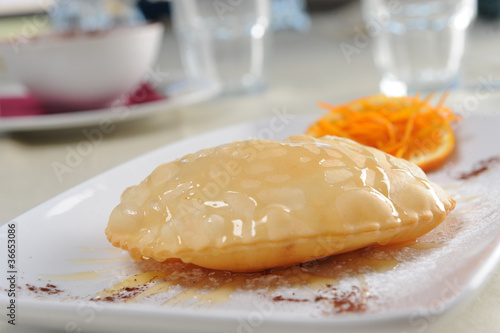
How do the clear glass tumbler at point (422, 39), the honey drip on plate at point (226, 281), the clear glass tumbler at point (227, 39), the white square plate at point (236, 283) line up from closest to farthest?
1. the white square plate at point (236, 283)
2. the honey drip on plate at point (226, 281)
3. the clear glass tumbler at point (422, 39)
4. the clear glass tumbler at point (227, 39)

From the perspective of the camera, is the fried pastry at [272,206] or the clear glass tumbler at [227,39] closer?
the fried pastry at [272,206]

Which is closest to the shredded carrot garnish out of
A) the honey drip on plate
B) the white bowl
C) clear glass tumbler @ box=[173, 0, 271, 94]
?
the honey drip on plate

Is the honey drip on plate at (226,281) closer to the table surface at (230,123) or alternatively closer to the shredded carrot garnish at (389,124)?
the table surface at (230,123)

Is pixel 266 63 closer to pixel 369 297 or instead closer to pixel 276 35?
pixel 369 297

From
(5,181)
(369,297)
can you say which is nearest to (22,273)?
(369,297)

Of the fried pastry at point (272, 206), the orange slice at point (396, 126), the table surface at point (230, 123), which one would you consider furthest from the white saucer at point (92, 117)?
the fried pastry at point (272, 206)

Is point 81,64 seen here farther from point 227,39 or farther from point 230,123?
point 227,39

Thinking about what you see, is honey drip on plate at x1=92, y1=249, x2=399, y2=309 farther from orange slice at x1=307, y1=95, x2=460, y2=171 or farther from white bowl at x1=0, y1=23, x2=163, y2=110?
white bowl at x1=0, y1=23, x2=163, y2=110
